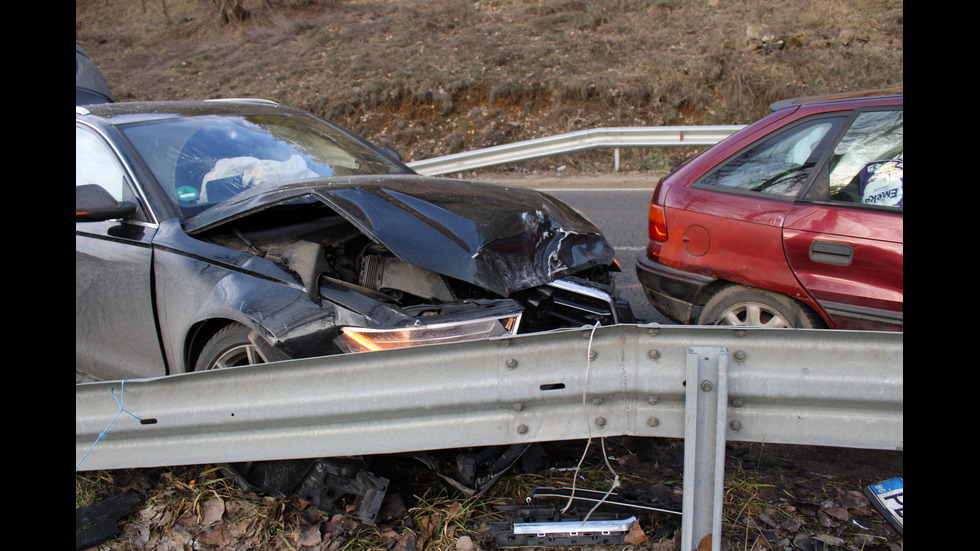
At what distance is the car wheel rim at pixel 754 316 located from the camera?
12.6 ft

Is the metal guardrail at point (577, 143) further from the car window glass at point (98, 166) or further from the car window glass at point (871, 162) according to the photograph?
the car window glass at point (98, 166)

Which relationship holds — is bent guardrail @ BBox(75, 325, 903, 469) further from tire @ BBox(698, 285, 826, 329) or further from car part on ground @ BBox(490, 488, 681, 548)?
tire @ BBox(698, 285, 826, 329)

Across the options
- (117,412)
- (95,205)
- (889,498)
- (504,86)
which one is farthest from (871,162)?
(504,86)

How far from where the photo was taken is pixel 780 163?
3939 mm

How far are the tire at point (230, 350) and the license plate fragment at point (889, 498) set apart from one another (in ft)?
8.62

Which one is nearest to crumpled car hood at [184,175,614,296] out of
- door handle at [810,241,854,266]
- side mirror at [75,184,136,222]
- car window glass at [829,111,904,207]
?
side mirror at [75,184,136,222]

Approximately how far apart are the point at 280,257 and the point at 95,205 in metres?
0.93

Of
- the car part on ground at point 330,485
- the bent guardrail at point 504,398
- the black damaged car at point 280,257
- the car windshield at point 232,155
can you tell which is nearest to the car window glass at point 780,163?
the black damaged car at point 280,257

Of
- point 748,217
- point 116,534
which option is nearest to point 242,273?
point 116,534

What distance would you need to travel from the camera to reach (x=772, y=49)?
14500mm

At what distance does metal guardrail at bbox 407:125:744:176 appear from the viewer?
1098cm
